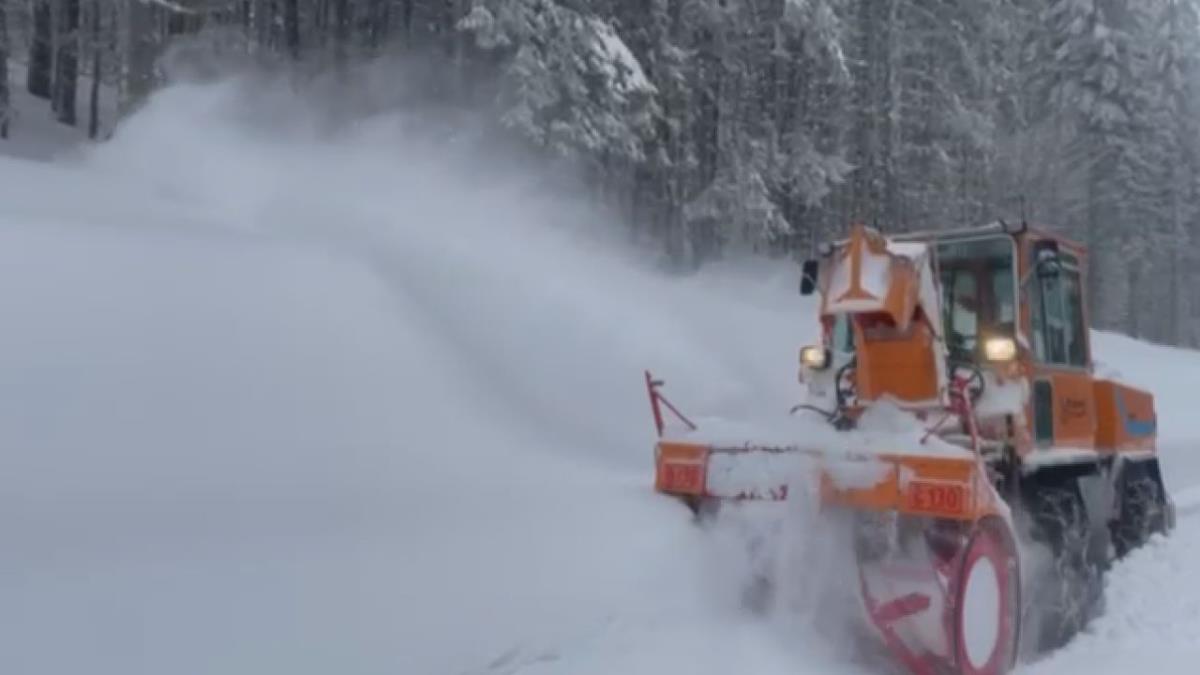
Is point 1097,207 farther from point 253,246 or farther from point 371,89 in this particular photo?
point 253,246

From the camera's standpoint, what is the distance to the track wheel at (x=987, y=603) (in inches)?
233

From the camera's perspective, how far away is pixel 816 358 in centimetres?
785

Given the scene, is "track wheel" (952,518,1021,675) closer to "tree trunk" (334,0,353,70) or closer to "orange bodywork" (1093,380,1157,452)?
"orange bodywork" (1093,380,1157,452)

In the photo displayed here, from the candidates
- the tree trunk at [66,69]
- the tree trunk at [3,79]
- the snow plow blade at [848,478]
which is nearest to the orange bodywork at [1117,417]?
the snow plow blade at [848,478]

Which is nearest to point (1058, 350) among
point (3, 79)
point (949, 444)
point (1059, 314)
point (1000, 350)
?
point (1059, 314)

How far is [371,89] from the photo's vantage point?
54.5 feet

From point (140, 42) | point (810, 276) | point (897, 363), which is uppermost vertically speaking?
point (140, 42)

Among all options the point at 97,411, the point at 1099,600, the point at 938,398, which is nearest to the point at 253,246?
the point at 97,411

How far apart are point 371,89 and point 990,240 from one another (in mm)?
11164

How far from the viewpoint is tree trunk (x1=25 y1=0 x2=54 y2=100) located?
23.2 m

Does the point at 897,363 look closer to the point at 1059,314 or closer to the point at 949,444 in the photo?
the point at 949,444

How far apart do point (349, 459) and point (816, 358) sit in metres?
3.35

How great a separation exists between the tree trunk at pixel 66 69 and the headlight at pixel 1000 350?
63.5 feet

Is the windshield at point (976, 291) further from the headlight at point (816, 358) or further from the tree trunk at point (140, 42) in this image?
the tree trunk at point (140, 42)
